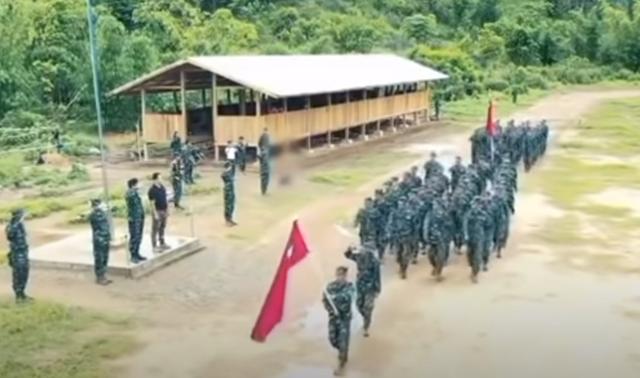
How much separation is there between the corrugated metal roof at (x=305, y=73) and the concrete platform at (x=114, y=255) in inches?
351

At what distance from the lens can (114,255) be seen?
1457 cm

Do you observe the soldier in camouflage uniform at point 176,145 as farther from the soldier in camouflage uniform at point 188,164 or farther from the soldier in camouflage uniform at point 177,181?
the soldier in camouflage uniform at point 177,181

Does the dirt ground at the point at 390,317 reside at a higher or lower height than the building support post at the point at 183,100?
lower

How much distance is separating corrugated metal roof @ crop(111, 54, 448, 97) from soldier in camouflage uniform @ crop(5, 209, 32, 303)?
1174 centimetres

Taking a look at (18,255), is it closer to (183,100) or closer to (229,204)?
(229,204)

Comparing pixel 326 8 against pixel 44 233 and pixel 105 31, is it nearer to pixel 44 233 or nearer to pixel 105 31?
pixel 105 31

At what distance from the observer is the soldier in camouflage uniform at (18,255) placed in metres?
12.5

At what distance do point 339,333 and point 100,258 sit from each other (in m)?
4.90

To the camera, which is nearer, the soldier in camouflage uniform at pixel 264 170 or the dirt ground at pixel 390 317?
the dirt ground at pixel 390 317

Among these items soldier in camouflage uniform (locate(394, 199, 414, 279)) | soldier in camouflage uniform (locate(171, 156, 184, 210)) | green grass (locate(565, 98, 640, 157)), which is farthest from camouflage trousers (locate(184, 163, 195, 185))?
green grass (locate(565, 98, 640, 157))

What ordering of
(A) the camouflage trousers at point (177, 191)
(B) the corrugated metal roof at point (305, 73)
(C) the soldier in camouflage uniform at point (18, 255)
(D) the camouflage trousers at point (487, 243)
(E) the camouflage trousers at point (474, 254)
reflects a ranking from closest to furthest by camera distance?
1. (C) the soldier in camouflage uniform at point (18, 255)
2. (E) the camouflage trousers at point (474, 254)
3. (D) the camouflage trousers at point (487, 243)
4. (A) the camouflage trousers at point (177, 191)
5. (B) the corrugated metal roof at point (305, 73)

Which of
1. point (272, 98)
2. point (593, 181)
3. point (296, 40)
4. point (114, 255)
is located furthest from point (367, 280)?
point (296, 40)

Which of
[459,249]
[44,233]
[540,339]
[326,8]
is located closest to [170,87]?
[44,233]

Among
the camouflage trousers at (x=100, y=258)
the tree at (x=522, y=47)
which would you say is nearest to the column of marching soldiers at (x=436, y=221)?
the camouflage trousers at (x=100, y=258)
